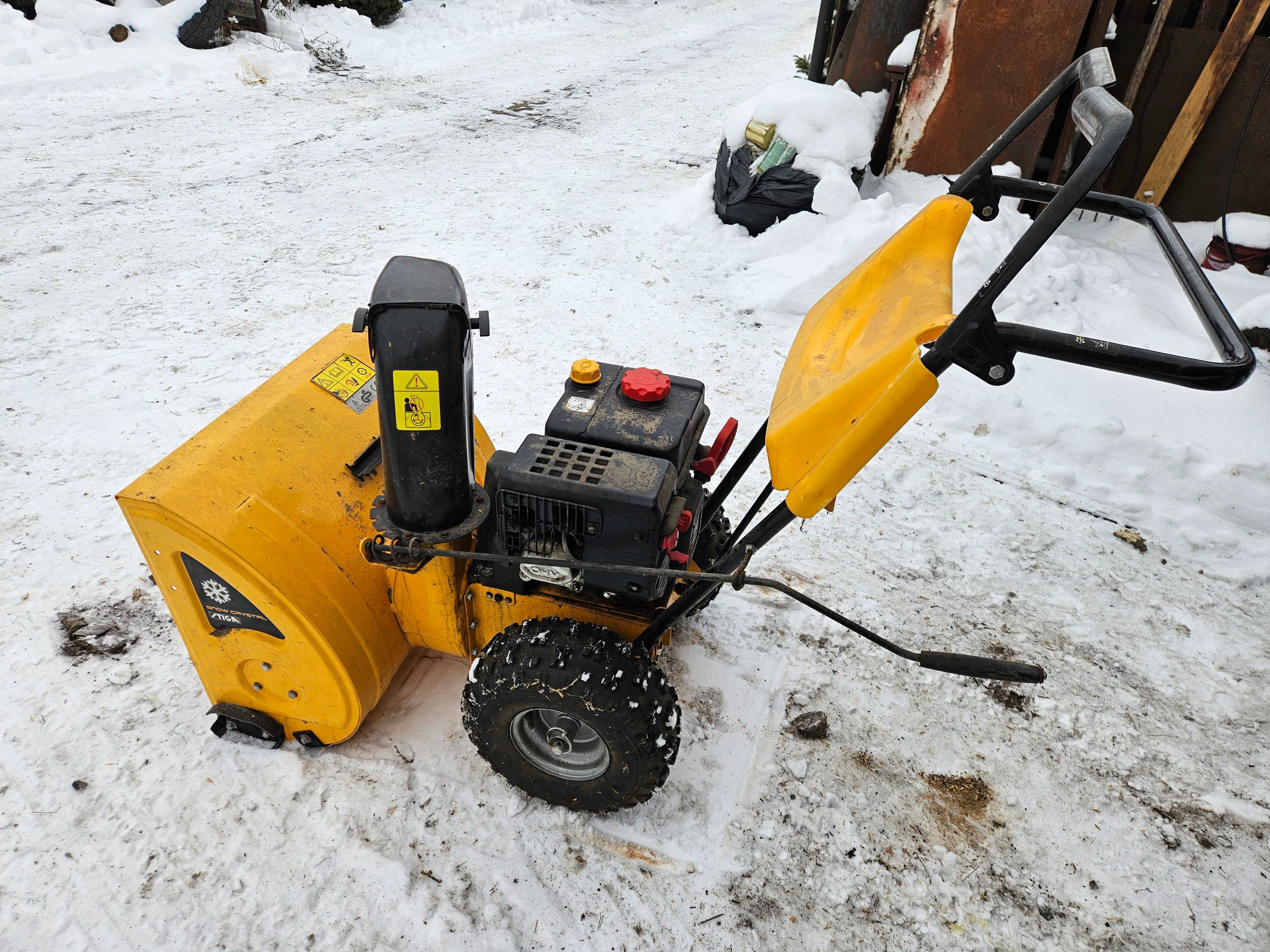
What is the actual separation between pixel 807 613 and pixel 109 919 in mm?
2455

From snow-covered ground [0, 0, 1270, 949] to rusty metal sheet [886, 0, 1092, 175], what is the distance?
1.28 feet

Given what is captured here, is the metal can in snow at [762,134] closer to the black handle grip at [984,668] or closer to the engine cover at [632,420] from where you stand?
the engine cover at [632,420]

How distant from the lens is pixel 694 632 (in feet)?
9.76

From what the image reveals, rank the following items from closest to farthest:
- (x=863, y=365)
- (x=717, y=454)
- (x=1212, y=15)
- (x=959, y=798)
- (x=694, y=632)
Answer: (x=863, y=365) < (x=717, y=454) < (x=959, y=798) < (x=694, y=632) < (x=1212, y=15)

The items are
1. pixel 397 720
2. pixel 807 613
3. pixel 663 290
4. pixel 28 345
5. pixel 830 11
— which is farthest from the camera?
pixel 830 11

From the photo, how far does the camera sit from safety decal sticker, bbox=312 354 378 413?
239cm

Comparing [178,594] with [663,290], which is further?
[663,290]

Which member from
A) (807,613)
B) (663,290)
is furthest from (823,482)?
(663,290)

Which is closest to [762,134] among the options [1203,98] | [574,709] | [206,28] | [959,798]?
[1203,98]

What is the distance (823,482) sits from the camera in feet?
5.39

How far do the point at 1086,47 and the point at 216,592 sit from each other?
241 inches

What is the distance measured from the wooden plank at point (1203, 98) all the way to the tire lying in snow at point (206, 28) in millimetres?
8953

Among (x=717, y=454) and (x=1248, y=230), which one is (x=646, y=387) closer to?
(x=717, y=454)

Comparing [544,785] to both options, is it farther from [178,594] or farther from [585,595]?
[178,594]
